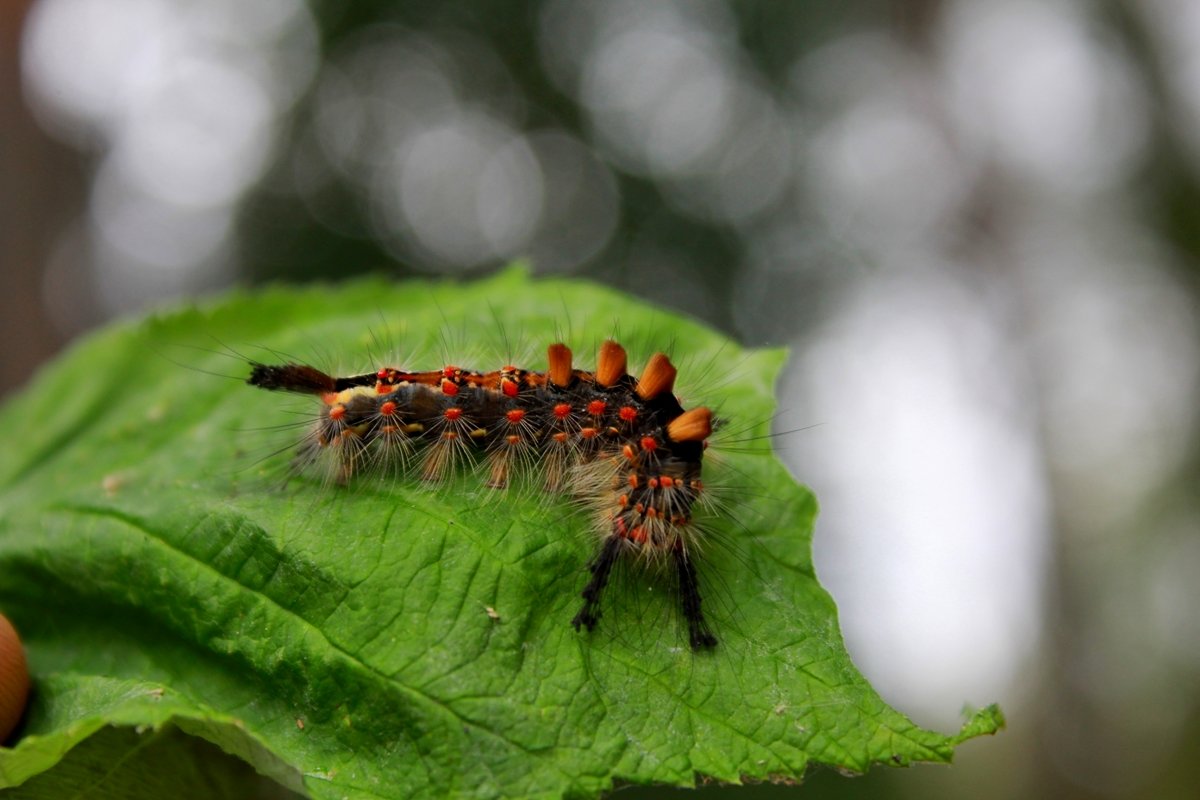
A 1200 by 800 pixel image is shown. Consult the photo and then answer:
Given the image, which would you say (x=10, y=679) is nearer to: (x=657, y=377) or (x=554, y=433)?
(x=554, y=433)

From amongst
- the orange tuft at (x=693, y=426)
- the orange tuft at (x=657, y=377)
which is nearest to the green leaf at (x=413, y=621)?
the orange tuft at (x=693, y=426)

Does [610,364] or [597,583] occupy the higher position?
[610,364]

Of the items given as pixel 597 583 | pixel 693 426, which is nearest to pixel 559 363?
pixel 693 426

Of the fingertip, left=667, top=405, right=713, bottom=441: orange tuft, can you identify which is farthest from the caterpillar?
the fingertip

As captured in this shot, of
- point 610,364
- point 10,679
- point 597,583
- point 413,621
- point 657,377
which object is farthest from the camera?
point 610,364

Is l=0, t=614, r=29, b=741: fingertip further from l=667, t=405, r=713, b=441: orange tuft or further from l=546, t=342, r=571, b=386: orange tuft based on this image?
l=667, t=405, r=713, b=441: orange tuft

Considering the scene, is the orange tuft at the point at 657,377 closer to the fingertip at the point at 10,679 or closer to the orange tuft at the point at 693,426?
the orange tuft at the point at 693,426

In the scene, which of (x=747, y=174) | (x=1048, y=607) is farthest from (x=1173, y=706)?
(x=747, y=174)
